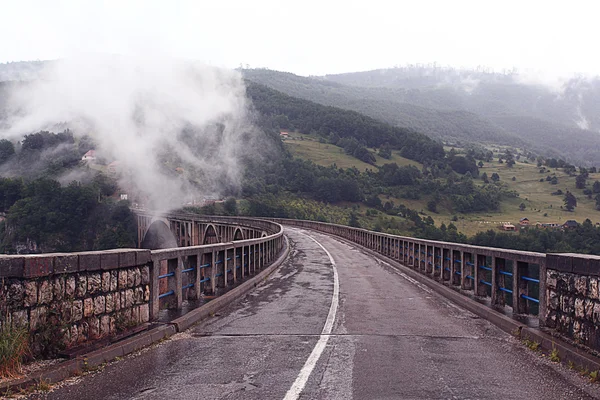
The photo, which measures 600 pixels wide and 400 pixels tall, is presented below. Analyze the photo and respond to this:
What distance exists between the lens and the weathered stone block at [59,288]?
704 centimetres

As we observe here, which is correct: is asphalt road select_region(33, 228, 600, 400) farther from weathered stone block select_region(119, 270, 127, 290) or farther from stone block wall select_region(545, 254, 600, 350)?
weathered stone block select_region(119, 270, 127, 290)

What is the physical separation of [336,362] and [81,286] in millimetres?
3491

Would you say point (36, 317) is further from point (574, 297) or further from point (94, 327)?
point (574, 297)

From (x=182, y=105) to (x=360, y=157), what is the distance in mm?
51902

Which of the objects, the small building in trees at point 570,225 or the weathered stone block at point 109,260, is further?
the small building in trees at point 570,225

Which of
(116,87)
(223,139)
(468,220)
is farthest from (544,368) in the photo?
(116,87)

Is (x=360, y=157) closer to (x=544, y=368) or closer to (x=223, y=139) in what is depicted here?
(x=223, y=139)

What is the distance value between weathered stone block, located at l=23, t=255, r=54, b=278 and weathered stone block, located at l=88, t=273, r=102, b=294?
29.8 inches

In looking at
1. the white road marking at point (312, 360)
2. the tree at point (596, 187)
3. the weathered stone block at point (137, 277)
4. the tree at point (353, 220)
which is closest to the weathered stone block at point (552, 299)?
the white road marking at point (312, 360)

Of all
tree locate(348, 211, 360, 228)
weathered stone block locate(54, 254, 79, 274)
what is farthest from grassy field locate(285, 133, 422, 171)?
weathered stone block locate(54, 254, 79, 274)

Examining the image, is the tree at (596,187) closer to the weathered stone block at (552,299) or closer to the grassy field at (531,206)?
the grassy field at (531,206)

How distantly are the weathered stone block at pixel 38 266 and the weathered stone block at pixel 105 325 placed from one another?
132cm

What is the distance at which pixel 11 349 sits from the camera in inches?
246

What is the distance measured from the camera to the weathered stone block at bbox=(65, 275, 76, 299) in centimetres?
720
